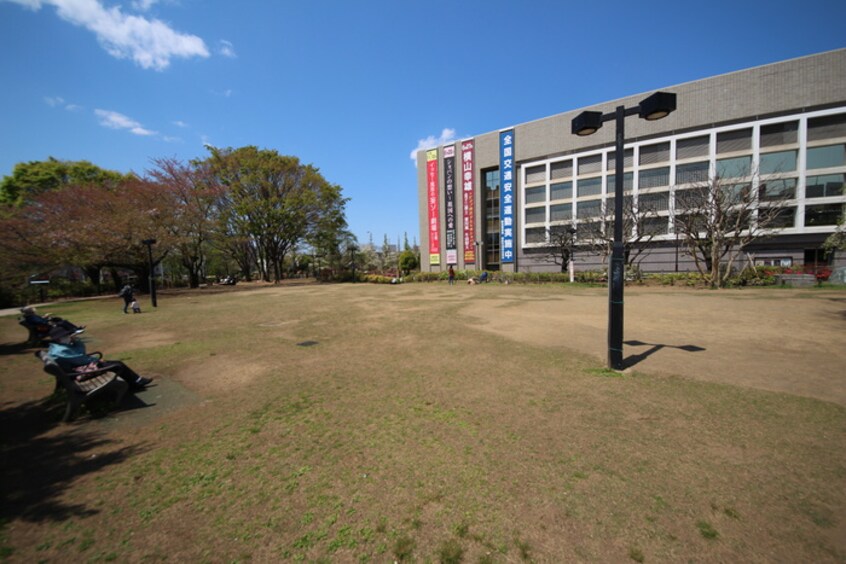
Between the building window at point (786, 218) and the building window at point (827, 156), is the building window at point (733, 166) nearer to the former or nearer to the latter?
the building window at point (827, 156)

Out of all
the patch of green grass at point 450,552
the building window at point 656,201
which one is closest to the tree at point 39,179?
the patch of green grass at point 450,552

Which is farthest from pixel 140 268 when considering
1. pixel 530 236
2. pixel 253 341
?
pixel 530 236

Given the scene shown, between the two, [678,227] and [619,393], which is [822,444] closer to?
[619,393]

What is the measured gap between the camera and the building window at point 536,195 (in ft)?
121

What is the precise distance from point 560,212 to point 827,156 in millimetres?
19651

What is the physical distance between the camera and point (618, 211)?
18.2ft

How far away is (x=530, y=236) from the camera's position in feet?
123

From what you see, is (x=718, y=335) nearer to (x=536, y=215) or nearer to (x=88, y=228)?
(x=88, y=228)

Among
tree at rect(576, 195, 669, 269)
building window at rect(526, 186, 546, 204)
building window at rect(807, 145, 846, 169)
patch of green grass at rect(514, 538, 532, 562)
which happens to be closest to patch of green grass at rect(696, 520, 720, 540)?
patch of green grass at rect(514, 538, 532, 562)

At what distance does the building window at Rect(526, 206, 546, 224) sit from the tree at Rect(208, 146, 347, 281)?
904 inches

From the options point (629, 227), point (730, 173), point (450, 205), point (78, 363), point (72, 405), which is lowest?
point (72, 405)

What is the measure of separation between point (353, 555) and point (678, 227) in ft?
97.1

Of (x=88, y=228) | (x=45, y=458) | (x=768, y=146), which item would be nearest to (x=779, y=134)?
(x=768, y=146)

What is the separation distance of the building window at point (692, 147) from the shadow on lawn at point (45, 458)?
40123mm
